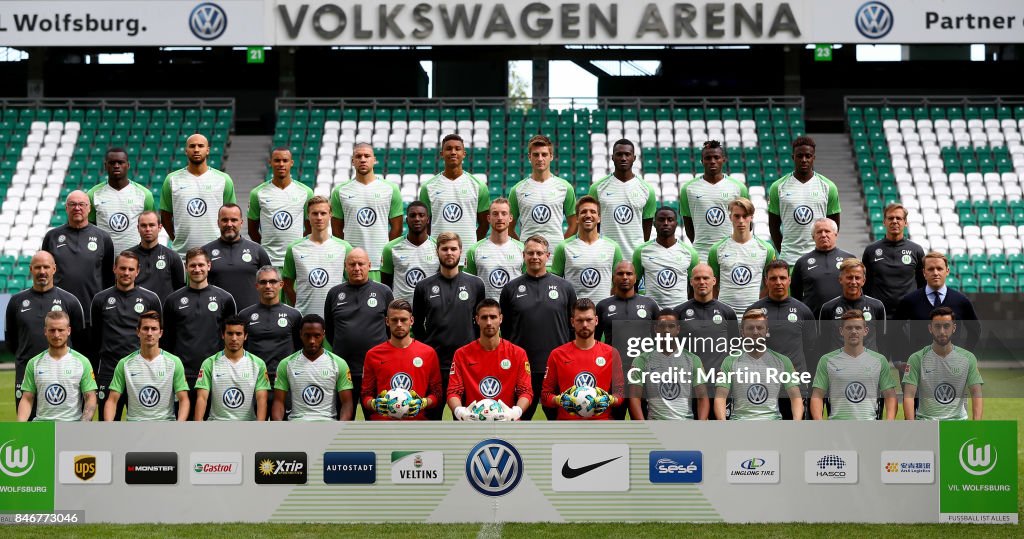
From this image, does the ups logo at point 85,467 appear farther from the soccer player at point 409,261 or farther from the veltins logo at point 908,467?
the veltins logo at point 908,467

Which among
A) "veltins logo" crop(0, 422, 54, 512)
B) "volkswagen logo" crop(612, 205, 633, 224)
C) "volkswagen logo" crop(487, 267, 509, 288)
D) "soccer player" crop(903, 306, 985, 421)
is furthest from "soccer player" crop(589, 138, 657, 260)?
"veltins logo" crop(0, 422, 54, 512)

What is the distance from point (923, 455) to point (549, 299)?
2.60 metres

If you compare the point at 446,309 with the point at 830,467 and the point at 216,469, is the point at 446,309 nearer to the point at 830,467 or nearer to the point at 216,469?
the point at 216,469

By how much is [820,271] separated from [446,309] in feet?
8.69

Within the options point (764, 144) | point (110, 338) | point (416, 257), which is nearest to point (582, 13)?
point (764, 144)

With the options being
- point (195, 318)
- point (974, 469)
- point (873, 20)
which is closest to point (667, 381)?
point (974, 469)

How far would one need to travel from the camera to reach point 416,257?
8820 millimetres

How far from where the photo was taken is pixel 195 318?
8125mm

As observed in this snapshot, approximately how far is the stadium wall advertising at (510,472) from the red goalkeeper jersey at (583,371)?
575mm

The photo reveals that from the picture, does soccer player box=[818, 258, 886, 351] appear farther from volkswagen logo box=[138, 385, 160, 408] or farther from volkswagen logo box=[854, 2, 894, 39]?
volkswagen logo box=[854, 2, 894, 39]

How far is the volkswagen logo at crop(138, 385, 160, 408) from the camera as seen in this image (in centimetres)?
761

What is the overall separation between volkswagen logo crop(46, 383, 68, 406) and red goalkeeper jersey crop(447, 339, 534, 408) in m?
2.43

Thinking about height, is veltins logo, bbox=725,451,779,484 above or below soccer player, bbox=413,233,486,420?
below

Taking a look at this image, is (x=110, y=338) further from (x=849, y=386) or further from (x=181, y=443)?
(x=849, y=386)
